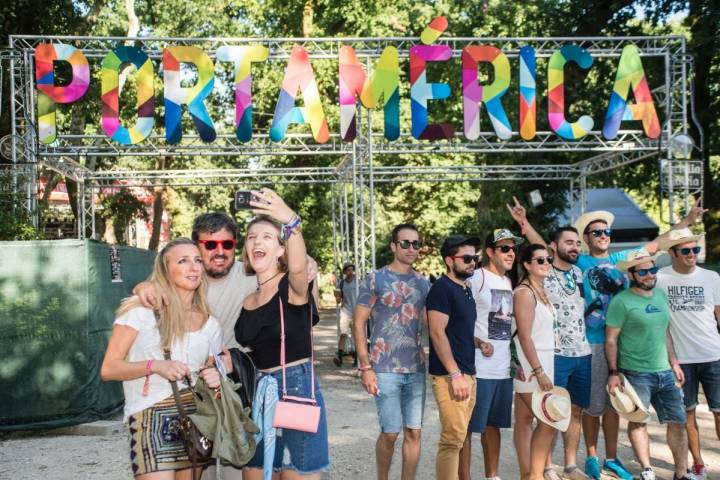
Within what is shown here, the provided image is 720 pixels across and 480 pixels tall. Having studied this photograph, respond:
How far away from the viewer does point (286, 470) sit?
3.73 metres

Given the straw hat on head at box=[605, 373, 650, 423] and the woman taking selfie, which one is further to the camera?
the straw hat on head at box=[605, 373, 650, 423]

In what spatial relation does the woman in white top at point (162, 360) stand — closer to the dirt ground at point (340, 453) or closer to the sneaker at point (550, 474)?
the dirt ground at point (340, 453)

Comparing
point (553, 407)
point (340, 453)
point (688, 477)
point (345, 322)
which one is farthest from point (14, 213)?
point (688, 477)

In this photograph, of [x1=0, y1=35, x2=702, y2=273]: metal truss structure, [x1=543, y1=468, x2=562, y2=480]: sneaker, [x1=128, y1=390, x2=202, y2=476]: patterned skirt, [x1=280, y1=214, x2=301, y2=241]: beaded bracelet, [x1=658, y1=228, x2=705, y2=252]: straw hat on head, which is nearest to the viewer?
[x1=128, y1=390, x2=202, y2=476]: patterned skirt

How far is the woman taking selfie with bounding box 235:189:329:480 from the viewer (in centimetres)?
365

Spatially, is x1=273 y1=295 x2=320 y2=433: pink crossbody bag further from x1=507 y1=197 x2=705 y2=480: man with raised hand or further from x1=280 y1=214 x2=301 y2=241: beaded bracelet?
x1=507 y1=197 x2=705 y2=480: man with raised hand

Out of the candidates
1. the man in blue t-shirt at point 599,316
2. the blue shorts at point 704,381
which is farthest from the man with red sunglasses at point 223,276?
the blue shorts at point 704,381

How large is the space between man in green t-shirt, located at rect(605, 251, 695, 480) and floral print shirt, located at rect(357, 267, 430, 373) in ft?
5.48

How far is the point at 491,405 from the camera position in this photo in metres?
5.63

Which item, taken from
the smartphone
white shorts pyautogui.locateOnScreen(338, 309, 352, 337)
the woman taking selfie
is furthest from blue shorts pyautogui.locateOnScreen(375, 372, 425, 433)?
white shorts pyautogui.locateOnScreen(338, 309, 352, 337)

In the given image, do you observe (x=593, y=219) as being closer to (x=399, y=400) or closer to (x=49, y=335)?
(x=399, y=400)

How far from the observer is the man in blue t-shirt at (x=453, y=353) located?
5.12 metres

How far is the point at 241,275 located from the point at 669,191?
11.6 meters

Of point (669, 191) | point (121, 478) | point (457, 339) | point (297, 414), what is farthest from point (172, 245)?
point (669, 191)
